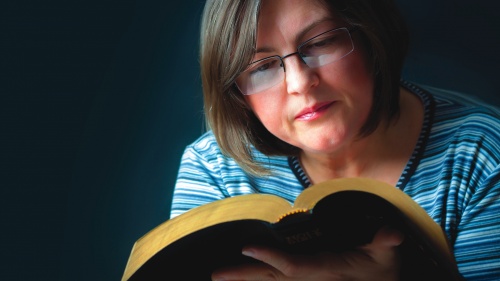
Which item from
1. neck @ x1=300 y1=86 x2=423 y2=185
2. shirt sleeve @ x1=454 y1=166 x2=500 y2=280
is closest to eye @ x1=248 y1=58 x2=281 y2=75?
neck @ x1=300 y1=86 x2=423 y2=185

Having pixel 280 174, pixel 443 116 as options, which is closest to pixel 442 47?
pixel 443 116

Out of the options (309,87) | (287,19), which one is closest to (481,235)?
(309,87)

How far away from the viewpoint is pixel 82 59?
4.59 feet

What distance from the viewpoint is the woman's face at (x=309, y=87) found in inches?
45.3

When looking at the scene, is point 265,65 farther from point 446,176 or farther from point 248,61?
point 446,176

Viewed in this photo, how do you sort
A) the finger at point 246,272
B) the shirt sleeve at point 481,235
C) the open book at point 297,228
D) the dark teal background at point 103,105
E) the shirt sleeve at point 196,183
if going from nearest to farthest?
the open book at point 297,228 < the finger at point 246,272 < the shirt sleeve at point 481,235 < the dark teal background at point 103,105 < the shirt sleeve at point 196,183

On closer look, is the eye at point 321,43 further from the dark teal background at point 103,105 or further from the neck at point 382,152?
the dark teal background at point 103,105

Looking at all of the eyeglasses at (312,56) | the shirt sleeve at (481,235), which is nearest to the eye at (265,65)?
the eyeglasses at (312,56)

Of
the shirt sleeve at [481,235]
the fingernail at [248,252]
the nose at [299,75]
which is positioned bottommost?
the shirt sleeve at [481,235]

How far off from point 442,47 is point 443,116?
0.76 ft

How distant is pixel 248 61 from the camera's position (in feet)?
3.81

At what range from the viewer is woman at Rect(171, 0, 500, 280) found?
45.1 inches

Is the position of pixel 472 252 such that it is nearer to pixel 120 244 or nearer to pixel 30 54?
pixel 120 244

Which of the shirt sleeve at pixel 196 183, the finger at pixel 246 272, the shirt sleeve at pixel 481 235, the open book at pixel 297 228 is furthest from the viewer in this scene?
the shirt sleeve at pixel 196 183
